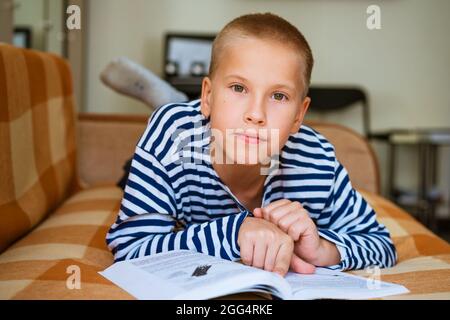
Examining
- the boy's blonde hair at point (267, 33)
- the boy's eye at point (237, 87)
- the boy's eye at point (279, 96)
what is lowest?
the boy's eye at point (279, 96)

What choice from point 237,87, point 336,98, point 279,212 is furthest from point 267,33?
point 336,98

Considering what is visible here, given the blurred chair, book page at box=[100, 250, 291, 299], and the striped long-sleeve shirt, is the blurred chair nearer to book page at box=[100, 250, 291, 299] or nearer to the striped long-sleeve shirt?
the striped long-sleeve shirt

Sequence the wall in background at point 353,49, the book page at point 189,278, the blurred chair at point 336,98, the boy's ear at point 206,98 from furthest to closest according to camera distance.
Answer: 1. the blurred chair at point 336,98
2. the wall in background at point 353,49
3. the boy's ear at point 206,98
4. the book page at point 189,278

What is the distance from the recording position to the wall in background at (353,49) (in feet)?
4.46

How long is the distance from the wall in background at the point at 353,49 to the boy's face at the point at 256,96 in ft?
1.11

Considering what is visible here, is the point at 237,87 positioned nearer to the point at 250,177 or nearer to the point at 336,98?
the point at 250,177

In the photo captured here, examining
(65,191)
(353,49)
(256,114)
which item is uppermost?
Result: (353,49)

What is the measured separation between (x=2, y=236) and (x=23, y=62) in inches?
13.2

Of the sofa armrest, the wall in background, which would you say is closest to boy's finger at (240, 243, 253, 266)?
the wall in background

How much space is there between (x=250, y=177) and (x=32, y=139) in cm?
42

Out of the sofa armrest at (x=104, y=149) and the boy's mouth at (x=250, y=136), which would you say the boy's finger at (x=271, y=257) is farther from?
the sofa armrest at (x=104, y=149)

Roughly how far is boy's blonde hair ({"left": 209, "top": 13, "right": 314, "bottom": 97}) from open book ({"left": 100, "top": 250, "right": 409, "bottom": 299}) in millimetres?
229

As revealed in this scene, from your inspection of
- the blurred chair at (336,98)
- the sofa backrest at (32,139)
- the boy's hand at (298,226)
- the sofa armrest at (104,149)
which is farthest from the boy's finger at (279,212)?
the blurred chair at (336,98)

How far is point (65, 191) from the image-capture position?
3.99ft
